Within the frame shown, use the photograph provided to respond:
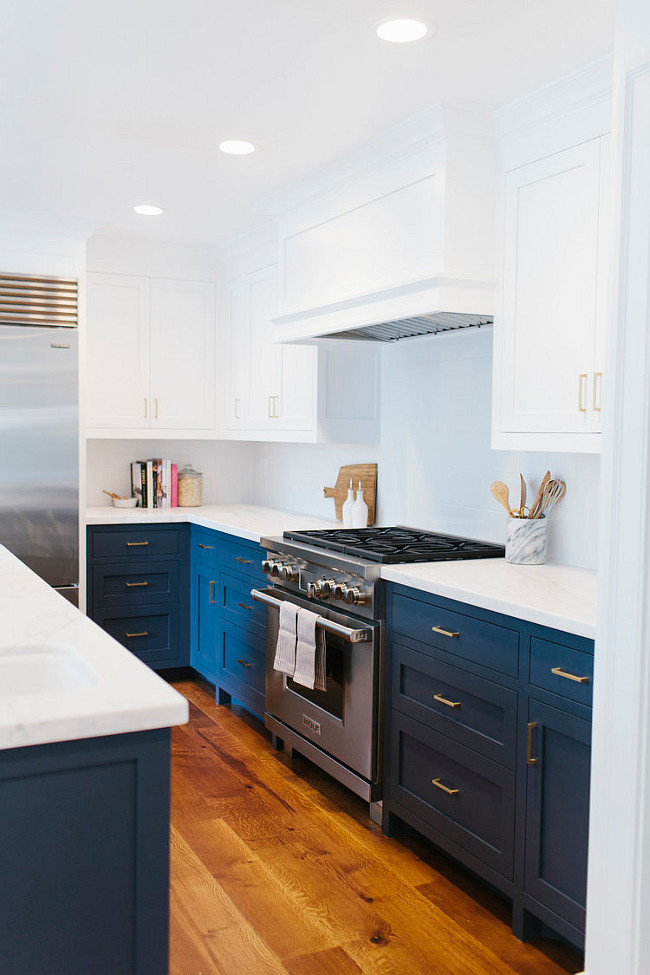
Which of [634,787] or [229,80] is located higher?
[229,80]

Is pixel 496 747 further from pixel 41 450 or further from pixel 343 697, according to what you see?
pixel 41 450

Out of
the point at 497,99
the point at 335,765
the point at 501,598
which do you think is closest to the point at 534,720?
the point at 501,598

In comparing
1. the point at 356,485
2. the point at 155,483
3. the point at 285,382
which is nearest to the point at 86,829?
the point at 356,485

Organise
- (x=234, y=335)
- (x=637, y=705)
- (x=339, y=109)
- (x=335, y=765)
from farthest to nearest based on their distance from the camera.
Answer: (x=234, y=335)
(x=335, y=765)
(x=339, y=109)
(x=637, y=705)

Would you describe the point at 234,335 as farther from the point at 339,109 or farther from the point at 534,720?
the point at 534,720

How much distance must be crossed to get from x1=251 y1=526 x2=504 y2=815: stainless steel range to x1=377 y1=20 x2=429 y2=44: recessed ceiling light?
61.5 inches

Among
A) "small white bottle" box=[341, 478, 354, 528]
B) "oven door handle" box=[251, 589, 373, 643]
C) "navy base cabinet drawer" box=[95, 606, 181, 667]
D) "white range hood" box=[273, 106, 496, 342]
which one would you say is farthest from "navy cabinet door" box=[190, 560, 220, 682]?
"white range hood" box=[273, 106, 496, 342]

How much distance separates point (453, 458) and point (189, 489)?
Answer: 6.77 feet

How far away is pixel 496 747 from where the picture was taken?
2.40 metres

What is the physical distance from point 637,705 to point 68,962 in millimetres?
1104

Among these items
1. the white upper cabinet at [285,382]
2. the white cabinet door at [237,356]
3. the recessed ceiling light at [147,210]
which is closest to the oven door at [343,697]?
the white upper cabinet at [285,382]

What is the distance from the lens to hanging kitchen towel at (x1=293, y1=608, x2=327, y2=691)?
10.5 feet

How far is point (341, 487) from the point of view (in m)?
4.40

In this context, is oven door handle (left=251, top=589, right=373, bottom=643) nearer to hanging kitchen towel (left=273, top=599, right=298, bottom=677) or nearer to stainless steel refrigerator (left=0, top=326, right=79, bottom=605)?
hanging kitchen towel (left=273, top=599, right=298, bottom=677)
